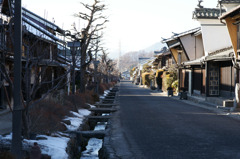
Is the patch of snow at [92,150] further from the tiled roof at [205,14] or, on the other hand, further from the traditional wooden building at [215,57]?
the tiled roof at [205,14]

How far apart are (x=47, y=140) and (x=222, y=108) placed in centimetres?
1385

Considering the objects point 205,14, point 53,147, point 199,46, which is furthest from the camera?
point 199,46

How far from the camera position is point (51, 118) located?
10.8 meters

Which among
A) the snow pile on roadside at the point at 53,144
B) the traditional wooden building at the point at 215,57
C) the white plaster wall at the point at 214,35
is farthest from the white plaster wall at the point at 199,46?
the snow pile on roadside at the point at 53,144

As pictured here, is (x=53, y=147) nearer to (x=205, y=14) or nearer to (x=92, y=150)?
(x=92, y=150)

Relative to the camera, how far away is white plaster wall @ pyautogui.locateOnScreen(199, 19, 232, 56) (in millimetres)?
25109

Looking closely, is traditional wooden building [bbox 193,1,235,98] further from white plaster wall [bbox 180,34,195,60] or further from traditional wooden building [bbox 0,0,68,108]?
traditional wooden building [bbox 0,0,68,108]

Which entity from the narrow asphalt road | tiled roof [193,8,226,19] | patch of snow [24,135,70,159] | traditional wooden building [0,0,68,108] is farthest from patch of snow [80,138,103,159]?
tiled roof [193,8,226,19]

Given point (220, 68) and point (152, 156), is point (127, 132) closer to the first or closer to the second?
point (152, 156)

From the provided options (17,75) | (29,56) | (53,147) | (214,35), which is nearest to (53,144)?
(53,147)

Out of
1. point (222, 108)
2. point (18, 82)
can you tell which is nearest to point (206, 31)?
point (222, 108)

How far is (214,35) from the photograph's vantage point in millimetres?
25234

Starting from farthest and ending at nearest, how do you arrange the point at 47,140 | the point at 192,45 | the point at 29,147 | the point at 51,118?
the point at 192,45
the point at 51,118
the point at 47,140
the point at 29,147

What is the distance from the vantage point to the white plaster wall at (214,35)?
25109 millimetres
